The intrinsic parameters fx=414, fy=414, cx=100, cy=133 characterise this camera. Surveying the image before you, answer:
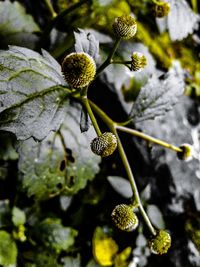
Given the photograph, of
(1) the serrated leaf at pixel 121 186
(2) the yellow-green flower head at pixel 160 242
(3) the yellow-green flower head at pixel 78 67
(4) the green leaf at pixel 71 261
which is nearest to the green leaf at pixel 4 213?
(4) the green leaf at pixel 71 261

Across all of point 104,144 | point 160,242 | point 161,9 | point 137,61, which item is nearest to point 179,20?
point 161,9

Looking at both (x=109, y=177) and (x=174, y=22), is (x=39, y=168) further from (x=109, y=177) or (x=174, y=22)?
(x=174, y=22)

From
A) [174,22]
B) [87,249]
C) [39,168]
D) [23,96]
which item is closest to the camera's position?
[23,96]

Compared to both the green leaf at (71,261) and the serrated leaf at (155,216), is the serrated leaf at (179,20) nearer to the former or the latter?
the serrated leaf at (155,216)

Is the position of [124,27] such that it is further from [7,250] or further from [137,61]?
[7,250]

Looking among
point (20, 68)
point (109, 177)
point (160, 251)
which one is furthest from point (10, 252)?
point (20, 68)

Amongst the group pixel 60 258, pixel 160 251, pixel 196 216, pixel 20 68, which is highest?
pixel 20 68

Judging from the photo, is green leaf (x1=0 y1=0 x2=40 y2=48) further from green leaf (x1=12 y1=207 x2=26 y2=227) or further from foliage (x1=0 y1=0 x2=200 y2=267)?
green leaf (x1=12 y1=207 x2=26 y2=227)

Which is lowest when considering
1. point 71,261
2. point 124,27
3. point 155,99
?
point 71,261
